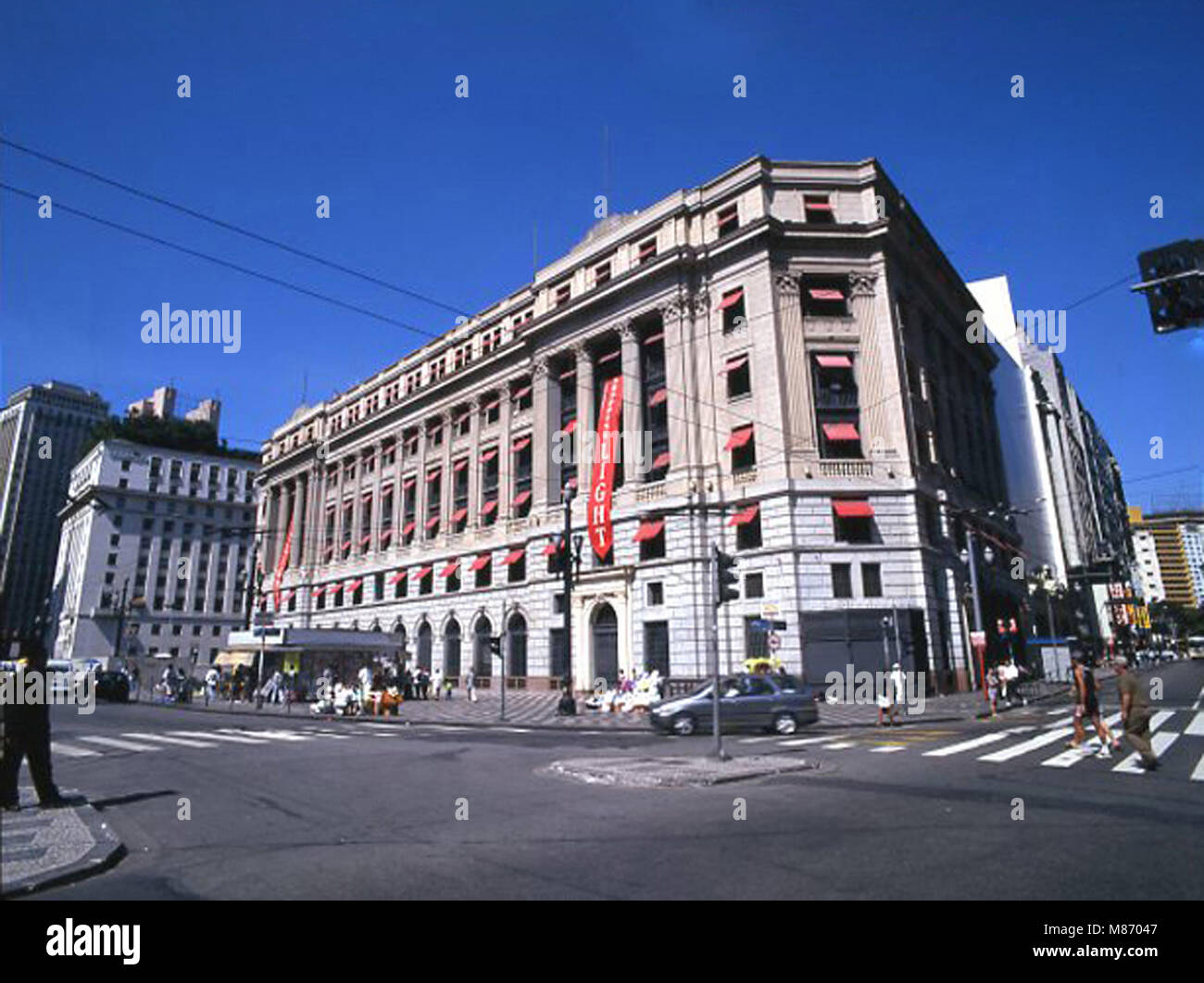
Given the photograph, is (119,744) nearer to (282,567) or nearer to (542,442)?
(542,442)

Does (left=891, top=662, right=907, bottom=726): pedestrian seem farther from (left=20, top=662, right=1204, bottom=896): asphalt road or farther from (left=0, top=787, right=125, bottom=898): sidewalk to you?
(left=0, top=787, right=125, bottom=898): sidewalk

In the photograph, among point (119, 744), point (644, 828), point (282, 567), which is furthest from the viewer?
point (282, 567)

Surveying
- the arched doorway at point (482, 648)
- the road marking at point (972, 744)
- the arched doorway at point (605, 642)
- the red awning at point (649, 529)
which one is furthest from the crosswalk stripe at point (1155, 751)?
the arched doorway at point (482, 648)

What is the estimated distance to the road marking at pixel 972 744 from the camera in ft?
41.7

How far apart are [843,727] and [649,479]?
60.9 ft

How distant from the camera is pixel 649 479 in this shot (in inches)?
1409

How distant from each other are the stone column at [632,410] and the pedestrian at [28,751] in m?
28.5

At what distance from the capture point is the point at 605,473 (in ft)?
116

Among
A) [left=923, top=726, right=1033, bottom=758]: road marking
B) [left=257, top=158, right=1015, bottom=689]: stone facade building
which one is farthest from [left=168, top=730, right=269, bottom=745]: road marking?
[left=257, top=158, right=1015, bottom=689]: stone facade building

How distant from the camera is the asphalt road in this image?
→ 5082 millimetres

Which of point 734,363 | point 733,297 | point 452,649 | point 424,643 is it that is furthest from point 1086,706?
point 424,643

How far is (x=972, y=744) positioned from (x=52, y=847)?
14816 mm
